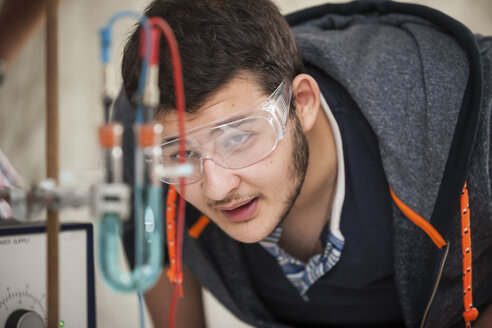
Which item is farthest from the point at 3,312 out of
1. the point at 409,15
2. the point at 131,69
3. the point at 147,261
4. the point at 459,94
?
the point at 409,15

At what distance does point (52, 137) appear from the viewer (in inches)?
21.7

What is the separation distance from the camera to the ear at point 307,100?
1.07 meters

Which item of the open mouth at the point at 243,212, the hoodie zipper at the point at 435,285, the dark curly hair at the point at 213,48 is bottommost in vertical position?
the hoodie zipper at the point at 435,285

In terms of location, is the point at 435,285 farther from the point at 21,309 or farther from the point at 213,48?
the point at 21,309

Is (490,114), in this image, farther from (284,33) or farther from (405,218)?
(284,33)

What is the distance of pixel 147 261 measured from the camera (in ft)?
1.73

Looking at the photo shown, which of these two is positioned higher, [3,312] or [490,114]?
[490,114]

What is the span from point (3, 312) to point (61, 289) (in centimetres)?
9

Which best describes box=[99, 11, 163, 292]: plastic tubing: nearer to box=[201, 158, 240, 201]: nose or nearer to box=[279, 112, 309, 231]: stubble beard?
box=[201, 158, 240, 201]: nose

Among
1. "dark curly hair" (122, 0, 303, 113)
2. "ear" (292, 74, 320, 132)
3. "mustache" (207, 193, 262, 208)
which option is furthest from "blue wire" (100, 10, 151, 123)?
"ear" (292, 74, 320, 132)

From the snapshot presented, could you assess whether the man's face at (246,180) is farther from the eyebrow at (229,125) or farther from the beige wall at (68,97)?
the beige wall at (68,97)

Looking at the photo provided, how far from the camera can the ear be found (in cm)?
107

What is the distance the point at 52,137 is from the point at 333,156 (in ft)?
2.72

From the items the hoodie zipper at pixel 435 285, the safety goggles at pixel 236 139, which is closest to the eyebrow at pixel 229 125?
the safety goggles at pixel 236 139
